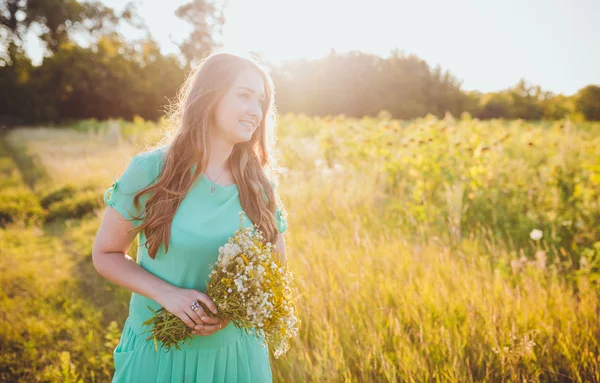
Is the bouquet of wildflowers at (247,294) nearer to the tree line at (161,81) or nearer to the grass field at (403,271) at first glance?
the grass field at (403,271)

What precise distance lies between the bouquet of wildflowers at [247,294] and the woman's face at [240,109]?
50 cm

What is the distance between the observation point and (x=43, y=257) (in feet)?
17.3

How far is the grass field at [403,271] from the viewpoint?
234 cm

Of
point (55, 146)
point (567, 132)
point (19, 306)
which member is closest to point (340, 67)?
point (55, 146)

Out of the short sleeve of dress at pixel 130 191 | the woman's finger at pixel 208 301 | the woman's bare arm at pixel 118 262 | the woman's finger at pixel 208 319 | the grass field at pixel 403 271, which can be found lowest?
the grass field at pixel 403 271

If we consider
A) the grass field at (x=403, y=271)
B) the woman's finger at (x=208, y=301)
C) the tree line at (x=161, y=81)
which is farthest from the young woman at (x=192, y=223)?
the tree line at (x=161, y=81)

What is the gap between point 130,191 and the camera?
1599mm

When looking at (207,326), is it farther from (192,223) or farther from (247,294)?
(192,223)

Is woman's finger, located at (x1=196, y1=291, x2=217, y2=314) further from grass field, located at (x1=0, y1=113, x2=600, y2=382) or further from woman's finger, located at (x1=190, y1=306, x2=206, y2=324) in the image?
grass field, located at (x1=0, y1=113, x2=600, y2=382)

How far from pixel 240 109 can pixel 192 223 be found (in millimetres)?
561

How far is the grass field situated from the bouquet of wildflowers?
34.8 inches

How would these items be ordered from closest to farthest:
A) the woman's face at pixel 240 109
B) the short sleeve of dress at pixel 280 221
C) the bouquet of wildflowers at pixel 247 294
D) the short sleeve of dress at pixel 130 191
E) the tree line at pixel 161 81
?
the bouquet of wildflowers at pixel 247 294 → the short sleeve of dress at pixel 130 191 → the woman's face at pixel 240 109 → the short sleeve of dress at pixel 280 221 → the tree line at pixel 161 81

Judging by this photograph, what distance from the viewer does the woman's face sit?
5.87ft

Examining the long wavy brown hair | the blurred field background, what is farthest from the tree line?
the long wavy brown hair
